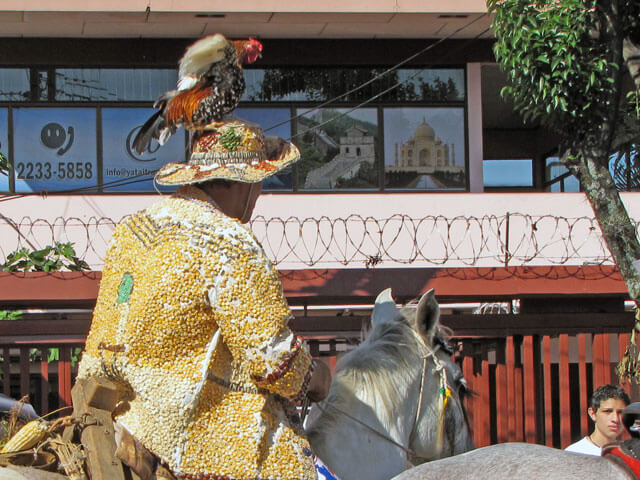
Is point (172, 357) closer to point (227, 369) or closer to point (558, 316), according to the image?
point (227, 369)

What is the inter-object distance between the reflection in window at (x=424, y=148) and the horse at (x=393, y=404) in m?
11.0

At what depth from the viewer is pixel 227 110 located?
9.92ft

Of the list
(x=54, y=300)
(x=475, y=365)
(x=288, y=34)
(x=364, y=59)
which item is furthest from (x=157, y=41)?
(x=475, y=365)

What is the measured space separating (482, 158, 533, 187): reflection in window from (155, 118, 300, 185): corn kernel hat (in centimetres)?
1531

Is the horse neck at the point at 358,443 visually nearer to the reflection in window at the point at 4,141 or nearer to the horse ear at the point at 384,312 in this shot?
the horse ear at the point at 384,312

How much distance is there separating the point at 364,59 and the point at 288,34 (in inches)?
51.0

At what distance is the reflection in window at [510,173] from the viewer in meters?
17.9

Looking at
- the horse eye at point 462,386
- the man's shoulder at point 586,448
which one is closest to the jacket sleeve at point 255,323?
the horse eye at point 462,386

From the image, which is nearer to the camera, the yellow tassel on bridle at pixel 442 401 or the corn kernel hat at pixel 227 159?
A: the corn kernel hat at pixel 227 159

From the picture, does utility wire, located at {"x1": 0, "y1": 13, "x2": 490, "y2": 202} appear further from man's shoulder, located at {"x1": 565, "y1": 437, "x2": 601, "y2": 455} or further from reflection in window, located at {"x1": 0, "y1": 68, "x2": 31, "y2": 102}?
man's shoulder, located at {"x1": 565, "y1": 437, "x2": 601, "y2": 455}

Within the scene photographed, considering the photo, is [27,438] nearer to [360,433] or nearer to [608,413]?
[360,433]

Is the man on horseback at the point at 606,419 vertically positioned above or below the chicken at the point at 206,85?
below

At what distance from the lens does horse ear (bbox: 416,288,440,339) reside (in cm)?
335

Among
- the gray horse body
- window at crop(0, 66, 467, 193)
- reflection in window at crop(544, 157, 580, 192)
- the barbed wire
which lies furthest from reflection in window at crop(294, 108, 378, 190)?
the gray horse body
